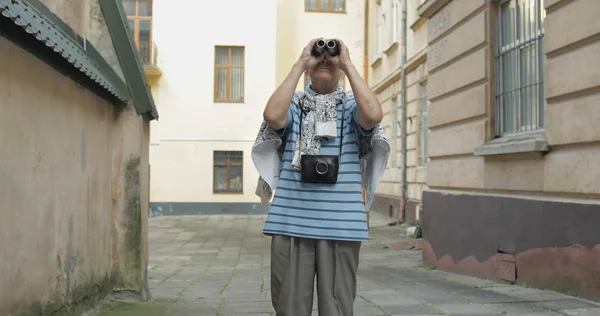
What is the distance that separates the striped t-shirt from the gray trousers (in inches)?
2.3

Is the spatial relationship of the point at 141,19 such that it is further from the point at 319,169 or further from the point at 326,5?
the point at 319,169

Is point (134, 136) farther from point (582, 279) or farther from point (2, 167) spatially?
point (582, 279)

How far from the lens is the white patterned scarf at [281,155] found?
9.86ft

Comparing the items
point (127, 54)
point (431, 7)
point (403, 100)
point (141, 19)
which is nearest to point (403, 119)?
point (403, 100)

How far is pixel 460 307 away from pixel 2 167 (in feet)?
12.6

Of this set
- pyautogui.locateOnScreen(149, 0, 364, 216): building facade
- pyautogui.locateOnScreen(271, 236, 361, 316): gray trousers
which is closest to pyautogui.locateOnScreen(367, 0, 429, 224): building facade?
pyautogui.locateOnScreen(149, 0, 364, 216): building facade

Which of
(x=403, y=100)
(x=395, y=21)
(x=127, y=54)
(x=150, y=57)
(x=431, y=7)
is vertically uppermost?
(x=395, y=21)

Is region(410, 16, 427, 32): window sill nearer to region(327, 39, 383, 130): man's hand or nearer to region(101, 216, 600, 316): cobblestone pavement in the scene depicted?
region(101, 216, 600, 316): cobblestone pavement

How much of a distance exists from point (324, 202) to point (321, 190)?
56 mm

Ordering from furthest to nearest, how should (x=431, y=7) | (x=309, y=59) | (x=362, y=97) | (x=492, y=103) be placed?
(x=431, y=7)
(x=492, y=103)
(x=309, y=59)
(x=362, y=97)

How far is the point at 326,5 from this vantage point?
2380 cm

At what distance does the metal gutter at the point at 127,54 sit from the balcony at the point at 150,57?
16.5m

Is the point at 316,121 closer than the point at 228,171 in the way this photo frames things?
Yes

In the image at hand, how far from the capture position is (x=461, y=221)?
793 centimetres
